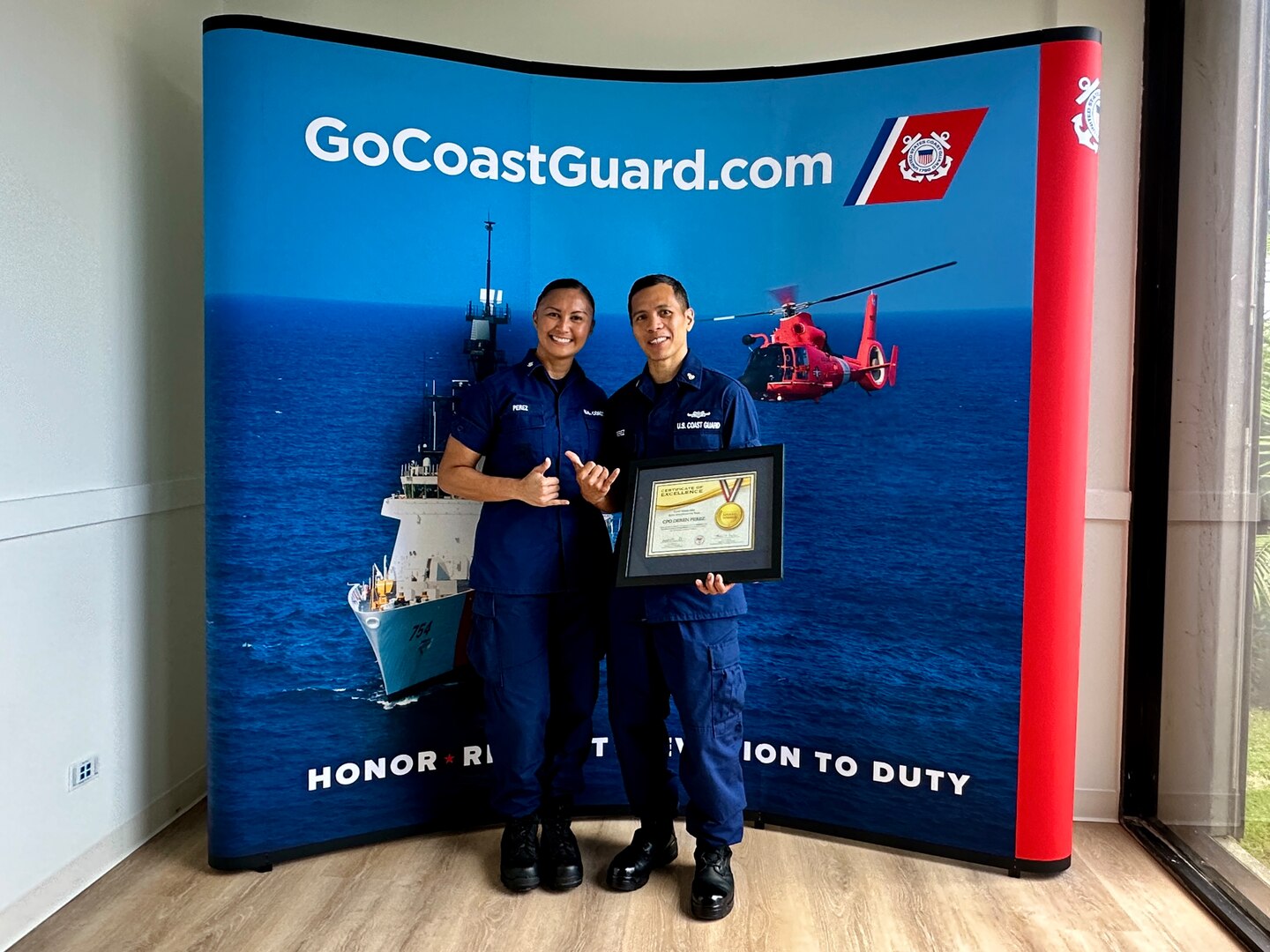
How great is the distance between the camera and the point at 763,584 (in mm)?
2914

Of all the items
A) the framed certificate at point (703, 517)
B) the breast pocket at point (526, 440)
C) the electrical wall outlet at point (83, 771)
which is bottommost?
the electrical wall outlet at point (83, 771)

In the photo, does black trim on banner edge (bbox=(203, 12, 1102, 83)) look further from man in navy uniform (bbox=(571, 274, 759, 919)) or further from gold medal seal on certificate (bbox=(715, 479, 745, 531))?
Answer: gold medal seal on certificate (bbox=(715, 479, 745, 531))

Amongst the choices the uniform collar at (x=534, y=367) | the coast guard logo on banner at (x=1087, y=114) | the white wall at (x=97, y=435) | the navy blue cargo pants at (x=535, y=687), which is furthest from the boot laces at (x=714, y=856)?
the coast guard logo on banner at (x=1087, y=114)

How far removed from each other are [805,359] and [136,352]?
1.92 metres

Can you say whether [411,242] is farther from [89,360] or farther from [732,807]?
[732,807]

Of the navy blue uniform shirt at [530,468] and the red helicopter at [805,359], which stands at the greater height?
the red helicopter at [805,359]

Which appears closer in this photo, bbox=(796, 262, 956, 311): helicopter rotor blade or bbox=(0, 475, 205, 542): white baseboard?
bbox=(0, 475, 205, 542): white baseboard

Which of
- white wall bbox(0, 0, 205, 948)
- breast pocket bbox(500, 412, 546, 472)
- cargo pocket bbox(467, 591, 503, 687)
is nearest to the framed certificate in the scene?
breast pocket bbox(500, 412, 546, 472)

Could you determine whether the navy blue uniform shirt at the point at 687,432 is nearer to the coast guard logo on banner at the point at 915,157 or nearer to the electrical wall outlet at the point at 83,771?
the coast guard logo on banner at the point at 915,157

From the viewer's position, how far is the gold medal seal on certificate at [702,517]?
2.38 meters

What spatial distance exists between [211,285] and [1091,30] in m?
2.41

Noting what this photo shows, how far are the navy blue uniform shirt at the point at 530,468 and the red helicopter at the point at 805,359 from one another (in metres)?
0.54

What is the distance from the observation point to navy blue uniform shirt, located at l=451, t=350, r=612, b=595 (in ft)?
8.44

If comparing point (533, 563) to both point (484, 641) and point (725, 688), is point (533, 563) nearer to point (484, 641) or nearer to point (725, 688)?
point (484, 641)
